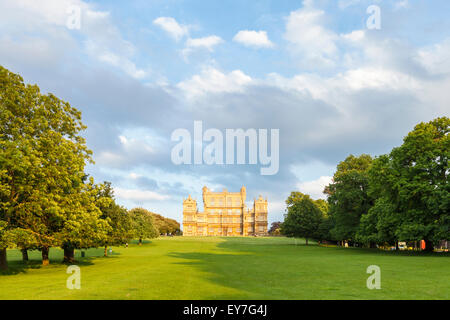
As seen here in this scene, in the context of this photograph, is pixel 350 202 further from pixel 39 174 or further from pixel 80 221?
pixel 39 174

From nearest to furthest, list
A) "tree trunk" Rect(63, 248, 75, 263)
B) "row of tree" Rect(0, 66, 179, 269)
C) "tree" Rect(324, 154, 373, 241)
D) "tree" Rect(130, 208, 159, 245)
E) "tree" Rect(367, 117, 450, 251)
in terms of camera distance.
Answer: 1. "row of tree" Rect(0, 66, 179, 269)
2. "tree trunk" Rect(63, 248, 75, 263)
3. "tree" Rect(367, 117, 450, 251)
4. "tree" Rect(324, 154, 373, 241)
5. "tree" Rect(130, 208, 159, 245)

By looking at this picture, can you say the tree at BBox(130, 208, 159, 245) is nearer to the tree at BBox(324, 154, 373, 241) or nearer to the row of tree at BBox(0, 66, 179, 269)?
the tree at BBox(324, 154, 373, 241)

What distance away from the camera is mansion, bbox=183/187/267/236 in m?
158

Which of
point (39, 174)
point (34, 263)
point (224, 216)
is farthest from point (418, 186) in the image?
point (224, 216)

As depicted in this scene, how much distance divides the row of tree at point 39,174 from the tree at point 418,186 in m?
29.5

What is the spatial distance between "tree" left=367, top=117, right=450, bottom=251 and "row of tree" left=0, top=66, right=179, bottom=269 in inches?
1160

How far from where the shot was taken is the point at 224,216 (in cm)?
16800

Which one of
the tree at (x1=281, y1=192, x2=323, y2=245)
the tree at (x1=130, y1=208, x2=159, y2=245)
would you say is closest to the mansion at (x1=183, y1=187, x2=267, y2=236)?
the tree at (x1=130, y1=208, x2=159, y2=245)

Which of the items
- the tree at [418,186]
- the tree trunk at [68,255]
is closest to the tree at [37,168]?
the tree trunk at [68,255]

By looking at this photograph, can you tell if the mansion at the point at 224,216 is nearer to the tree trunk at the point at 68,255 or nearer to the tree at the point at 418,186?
the tree at the point at 418,186

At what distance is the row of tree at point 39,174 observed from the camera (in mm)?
18609
